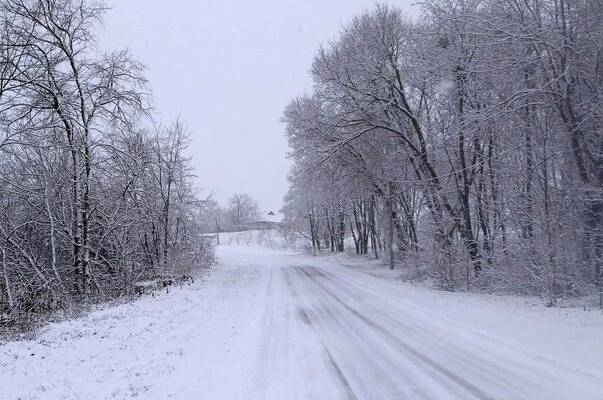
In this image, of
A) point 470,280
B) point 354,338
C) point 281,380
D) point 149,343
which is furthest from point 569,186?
point 149,343

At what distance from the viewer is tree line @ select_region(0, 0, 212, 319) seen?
526 inches

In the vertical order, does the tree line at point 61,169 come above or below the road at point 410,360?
above

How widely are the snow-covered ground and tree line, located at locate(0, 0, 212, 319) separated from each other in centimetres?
395

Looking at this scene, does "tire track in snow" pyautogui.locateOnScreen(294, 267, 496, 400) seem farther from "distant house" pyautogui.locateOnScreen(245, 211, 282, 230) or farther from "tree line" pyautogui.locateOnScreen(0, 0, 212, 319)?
"distant house" pyautogui.locateOnScreen(245, 211, 282, 230)

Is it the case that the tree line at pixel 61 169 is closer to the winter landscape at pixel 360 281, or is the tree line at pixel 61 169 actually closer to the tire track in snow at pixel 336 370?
the winter landscape at pixel 360 281

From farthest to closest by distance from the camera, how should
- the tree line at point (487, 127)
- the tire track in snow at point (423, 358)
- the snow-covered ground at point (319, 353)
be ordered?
the tree line at point (487, 127) → the snow-covered ground at point (319, 353) → the tire track in snow at point (423, 358)

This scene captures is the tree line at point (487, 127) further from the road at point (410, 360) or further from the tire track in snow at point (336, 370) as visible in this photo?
the tire track in snow at point (336, 370)

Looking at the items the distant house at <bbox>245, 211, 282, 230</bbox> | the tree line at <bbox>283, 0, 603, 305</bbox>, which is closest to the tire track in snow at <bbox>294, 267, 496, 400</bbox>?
the tree line at <bbox>283, 0, 603, 305</bbox>

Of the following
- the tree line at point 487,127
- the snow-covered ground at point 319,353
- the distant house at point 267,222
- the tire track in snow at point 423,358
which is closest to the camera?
the tire track in snow at point 423,358

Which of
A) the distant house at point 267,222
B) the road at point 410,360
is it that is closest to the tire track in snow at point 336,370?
the road at point 410,360

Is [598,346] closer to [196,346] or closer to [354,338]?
[354,338]

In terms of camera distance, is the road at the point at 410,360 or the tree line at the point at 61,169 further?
the tree line at the point at 61,169

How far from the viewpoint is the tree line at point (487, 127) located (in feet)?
40.5

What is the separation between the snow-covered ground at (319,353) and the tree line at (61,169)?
3.95 meters
